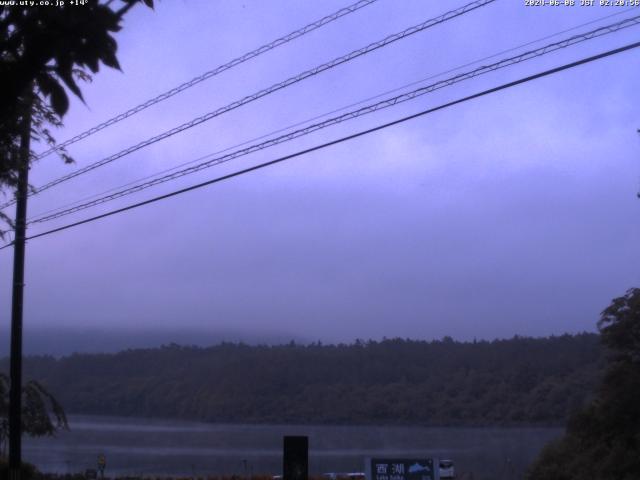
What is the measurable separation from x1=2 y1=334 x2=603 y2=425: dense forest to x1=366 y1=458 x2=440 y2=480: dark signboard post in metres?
27.2

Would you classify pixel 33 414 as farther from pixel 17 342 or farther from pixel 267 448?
pixel 267 448

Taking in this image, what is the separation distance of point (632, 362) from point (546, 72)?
55.4 ft

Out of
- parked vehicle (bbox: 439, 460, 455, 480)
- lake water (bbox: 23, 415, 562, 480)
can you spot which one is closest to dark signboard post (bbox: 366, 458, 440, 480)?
parked vehicle (bbox: 439, 460, 455, 480)

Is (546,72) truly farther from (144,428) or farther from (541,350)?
(144,428)

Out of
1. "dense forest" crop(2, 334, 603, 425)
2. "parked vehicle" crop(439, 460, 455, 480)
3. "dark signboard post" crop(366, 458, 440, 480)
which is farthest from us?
"dense forest" crop(2, 334, 603, 425)

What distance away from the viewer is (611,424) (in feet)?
81.9

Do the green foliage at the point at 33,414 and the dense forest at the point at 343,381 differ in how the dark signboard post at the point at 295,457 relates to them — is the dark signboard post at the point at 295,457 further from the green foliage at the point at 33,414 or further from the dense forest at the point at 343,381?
the dense forest at the point at 343,381

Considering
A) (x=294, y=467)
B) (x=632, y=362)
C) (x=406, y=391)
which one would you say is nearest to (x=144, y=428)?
(x=406, y=391)

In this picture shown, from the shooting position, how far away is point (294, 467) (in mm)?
13523

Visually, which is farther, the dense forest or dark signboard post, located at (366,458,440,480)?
the dense forest

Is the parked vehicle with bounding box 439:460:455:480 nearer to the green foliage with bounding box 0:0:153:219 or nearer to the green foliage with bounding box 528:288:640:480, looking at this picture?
the green foliage with bounding box 528:288:640:480

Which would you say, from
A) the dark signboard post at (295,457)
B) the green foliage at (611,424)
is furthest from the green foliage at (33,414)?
the green foliage at (611,424)

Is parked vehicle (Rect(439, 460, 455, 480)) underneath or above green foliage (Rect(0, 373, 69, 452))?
underneath

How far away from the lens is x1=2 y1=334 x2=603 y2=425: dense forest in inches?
1928
